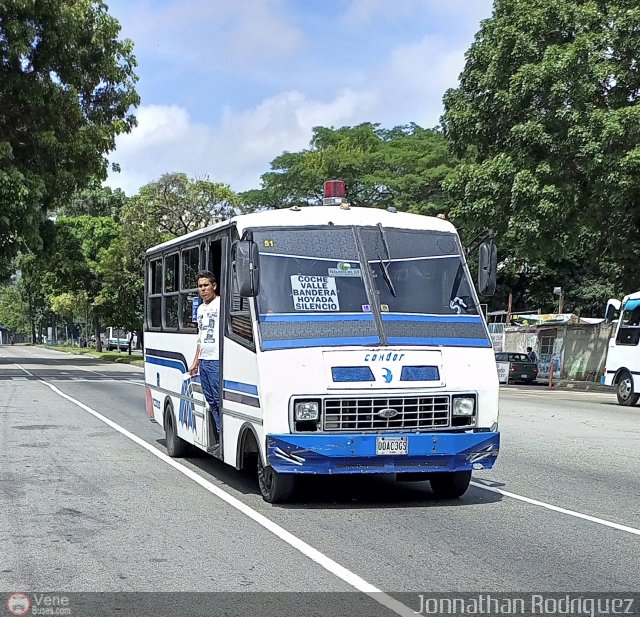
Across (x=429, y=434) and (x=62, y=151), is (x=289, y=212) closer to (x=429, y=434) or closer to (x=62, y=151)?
(x=429, y=434)

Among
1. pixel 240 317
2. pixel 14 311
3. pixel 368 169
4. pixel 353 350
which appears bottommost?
pixel 353 350

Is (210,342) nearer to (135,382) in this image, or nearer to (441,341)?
(441,341)

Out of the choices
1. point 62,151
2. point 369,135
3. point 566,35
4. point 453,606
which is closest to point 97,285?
point 369,135

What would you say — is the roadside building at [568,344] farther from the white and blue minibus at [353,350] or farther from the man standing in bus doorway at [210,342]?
the white and blue minibus at [353,350]

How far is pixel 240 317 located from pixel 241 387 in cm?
69

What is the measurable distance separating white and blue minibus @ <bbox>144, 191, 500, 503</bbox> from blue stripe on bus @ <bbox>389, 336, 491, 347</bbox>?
15 millimetres

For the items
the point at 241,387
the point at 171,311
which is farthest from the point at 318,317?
the point at 171,311

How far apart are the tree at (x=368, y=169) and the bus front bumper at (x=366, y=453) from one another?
34.9 metres

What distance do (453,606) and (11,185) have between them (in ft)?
82.9

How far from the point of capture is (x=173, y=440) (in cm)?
1227

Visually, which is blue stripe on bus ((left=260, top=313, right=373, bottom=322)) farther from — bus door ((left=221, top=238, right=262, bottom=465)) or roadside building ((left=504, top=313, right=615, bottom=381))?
roadside building ((left=504, top=313, right=615, bottom=381))

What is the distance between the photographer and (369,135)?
52.0 meters

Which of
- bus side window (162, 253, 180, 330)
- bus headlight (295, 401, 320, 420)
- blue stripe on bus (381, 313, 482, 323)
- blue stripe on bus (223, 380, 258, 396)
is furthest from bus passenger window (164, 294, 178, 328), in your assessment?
bus headlight (295, 401, 320, 420)

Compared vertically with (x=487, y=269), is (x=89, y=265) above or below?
above
